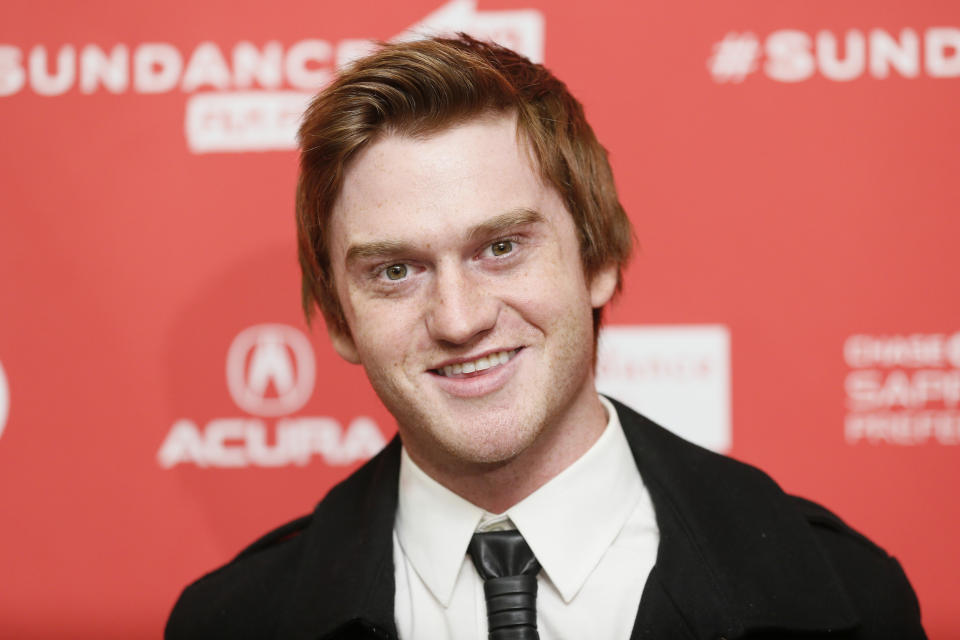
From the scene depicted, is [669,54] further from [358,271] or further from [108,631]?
[108,631]

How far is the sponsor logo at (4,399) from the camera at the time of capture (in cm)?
189

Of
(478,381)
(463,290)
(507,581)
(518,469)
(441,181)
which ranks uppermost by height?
(441,181)

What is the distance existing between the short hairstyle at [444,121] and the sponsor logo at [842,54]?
42 cm

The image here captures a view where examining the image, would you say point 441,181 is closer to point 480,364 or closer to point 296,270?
point 480,364

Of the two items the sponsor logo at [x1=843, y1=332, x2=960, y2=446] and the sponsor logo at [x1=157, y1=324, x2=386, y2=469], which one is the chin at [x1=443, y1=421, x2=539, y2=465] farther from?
the sponsor logo at [x1=843, y1=332, x2=960, y2=446]

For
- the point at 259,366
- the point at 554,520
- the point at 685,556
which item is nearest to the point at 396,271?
the point at 554,520

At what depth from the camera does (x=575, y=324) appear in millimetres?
1356

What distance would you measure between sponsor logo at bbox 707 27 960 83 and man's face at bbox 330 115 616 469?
612mm

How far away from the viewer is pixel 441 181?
1.30 metres

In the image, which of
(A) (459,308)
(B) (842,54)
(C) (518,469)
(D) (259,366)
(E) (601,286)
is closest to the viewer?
(A) (459,308)

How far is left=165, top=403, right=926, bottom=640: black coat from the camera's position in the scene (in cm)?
129

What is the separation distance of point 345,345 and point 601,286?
1.22ft

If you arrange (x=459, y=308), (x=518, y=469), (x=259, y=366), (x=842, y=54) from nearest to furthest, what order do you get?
(x=459, y=308) < (x=518, y=469) < (x=842, y=54) < (x=259, y=366)

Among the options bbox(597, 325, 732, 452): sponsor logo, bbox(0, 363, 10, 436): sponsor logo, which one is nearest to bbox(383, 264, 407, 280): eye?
bbox(597, 325, 732, 452): sponsor logo
